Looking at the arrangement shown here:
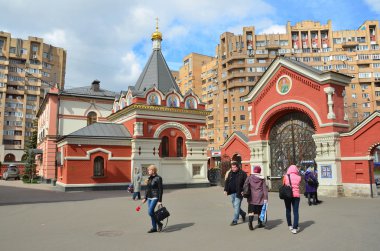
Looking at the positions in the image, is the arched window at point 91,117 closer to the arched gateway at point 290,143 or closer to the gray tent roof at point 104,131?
the gray tent roof at point 104,131

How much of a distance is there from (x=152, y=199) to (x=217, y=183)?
2032 cm

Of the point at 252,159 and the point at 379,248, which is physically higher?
the point at 252,159

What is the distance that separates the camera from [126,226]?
9.50 metres

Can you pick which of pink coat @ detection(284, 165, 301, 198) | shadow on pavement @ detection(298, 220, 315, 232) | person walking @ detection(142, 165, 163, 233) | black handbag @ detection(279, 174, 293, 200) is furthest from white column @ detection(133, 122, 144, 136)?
black handbag @ detection(279, 174, 293, 200)

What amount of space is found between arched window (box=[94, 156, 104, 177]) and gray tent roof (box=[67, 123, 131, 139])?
1.65 meters

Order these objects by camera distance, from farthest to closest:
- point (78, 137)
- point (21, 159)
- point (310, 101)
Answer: point (21, 159)
point (78, 137)
point (310, 101)

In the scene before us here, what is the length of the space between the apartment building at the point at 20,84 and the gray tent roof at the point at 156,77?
1952 inches

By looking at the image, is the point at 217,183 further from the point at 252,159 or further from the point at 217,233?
the point at 217,233

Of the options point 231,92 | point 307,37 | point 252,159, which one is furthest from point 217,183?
point 307,37

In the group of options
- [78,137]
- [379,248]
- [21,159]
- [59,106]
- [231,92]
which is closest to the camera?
[379,248]

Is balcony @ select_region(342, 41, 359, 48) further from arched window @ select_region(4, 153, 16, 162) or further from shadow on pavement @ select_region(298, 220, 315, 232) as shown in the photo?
arched window @ select_region(4, 153, 16, 162)

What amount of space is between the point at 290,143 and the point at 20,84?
70.7 m

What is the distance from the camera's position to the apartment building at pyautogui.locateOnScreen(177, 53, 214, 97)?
86.4 metres

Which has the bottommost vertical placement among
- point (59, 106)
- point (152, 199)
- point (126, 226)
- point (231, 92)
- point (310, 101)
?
point (126, 226)
